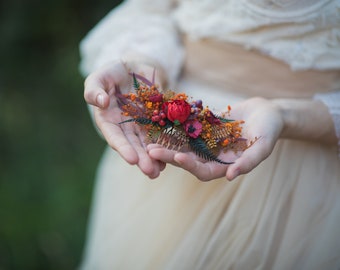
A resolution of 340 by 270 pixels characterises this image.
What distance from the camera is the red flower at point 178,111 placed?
102cm

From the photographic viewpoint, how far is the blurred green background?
2250 mm

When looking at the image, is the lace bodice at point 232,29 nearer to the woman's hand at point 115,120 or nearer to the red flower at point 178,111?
the woman's hand at point 115,120

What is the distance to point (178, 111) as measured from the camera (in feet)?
3.33

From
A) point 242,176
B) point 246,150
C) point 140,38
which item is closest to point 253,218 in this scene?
point 242,176

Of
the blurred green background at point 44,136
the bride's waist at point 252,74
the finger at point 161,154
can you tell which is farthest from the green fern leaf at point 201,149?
the blurred green background at point 44,136

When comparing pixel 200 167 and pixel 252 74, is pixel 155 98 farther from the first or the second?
pixel 252 74

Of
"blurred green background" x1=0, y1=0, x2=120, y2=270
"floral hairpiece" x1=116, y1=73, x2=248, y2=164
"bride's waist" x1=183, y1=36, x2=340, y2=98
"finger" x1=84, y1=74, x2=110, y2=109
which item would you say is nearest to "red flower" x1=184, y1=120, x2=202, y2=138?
"floral hairpiece" x1=116, y1=73, x2=248, y2=164

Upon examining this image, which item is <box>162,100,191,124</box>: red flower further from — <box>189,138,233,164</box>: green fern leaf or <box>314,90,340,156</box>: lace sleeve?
<box>314,90,340,156</box>: lace sleeve

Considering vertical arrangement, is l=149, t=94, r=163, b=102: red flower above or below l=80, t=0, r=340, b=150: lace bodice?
below

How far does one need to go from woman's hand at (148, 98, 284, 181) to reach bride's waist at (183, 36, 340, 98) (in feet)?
0.61

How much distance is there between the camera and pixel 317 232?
44.2 inches

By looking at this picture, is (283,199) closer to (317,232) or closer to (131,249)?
(317,232)

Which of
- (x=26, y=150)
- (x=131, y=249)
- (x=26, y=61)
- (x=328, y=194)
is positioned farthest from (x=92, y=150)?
(x=328, y=194)

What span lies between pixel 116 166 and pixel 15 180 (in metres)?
1.27
